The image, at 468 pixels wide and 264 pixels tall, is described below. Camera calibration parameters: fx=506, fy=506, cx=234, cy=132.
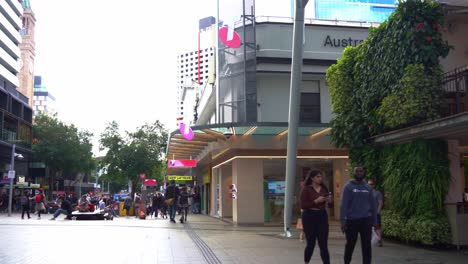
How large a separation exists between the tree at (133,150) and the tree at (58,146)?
9.20 m

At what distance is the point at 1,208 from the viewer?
42.4 meters

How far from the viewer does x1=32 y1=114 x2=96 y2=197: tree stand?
56.9 m

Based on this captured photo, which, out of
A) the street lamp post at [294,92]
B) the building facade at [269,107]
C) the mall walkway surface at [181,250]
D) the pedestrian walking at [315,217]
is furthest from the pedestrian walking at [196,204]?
the pedestrian walking at [315,217]

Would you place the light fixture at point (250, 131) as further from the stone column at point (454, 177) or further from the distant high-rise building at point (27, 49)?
the distant high-rise building at point (27, 49)

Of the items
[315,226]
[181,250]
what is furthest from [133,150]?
[315,226]

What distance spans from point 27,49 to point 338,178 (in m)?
112

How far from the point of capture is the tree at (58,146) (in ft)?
187

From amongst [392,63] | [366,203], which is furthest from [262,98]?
[366,203]

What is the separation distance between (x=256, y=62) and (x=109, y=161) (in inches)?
1194

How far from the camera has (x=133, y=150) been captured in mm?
48156

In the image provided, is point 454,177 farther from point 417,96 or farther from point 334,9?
point 334,9

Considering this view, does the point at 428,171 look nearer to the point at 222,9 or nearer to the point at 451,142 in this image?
the point at 451,142

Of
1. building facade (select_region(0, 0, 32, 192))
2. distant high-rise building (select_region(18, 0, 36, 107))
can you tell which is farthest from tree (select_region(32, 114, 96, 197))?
distant high-rise building (select_region(18, 0, 36, 107))

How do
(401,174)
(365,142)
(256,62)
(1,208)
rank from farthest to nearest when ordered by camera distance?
(1,208) → (256,62) → (365,142) → (401,174)
